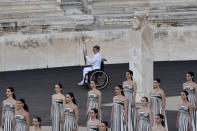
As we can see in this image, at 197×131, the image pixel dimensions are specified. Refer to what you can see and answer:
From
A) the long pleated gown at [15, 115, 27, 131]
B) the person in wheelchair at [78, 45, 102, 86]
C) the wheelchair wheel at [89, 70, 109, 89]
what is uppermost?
the person in wheelchair at [78, 45, 102, 86]

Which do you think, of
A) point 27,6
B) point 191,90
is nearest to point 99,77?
point 191,90

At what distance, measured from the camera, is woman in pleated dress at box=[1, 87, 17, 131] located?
18.1 meters

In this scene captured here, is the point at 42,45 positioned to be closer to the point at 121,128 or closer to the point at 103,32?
the point at 103,32

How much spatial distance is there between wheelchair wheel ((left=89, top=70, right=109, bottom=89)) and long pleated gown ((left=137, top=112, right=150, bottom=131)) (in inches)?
279

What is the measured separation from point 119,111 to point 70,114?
1288mm

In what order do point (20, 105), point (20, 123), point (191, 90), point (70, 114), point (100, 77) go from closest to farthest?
1. point (20, 105)
2. point (20, 123)
3. point (70, 114)
4. point (191, 90)
5. point (100, 77)

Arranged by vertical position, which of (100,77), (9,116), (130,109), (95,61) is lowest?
(9,116)

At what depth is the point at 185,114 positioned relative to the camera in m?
17.8

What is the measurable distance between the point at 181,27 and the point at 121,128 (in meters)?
11.8

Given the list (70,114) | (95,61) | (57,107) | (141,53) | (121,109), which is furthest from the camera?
(95,61)

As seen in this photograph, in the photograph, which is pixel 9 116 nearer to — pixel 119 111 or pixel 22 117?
pixel 22 117

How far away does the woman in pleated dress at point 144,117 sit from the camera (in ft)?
55.7

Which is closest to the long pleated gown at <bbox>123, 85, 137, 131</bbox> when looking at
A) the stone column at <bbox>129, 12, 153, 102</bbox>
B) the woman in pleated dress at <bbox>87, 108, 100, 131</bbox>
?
the stone column at <bbox>129, 12, 153, 102</bbox>

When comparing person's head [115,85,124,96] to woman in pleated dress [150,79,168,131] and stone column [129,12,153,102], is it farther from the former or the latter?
stone column [129,12,153,102]
